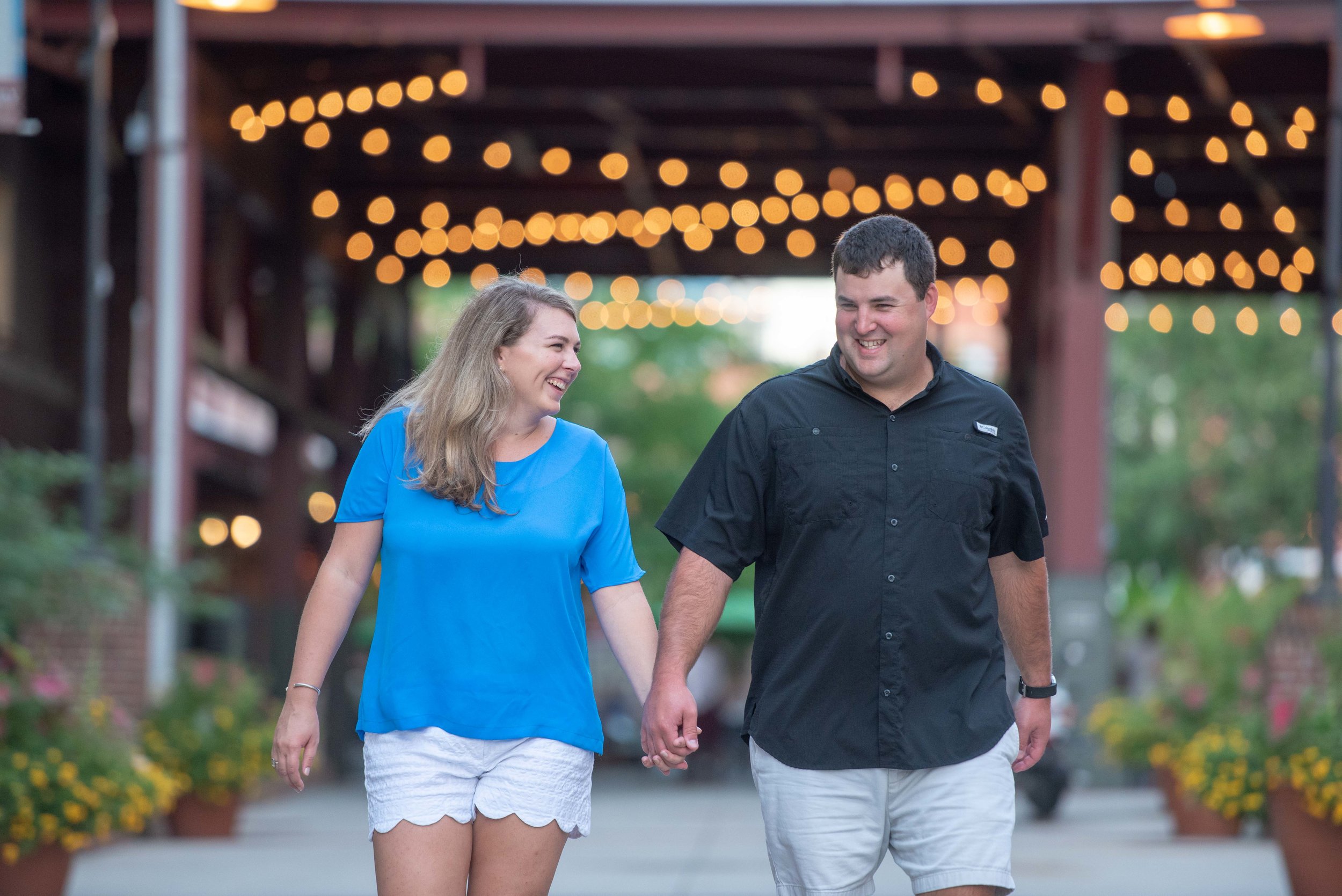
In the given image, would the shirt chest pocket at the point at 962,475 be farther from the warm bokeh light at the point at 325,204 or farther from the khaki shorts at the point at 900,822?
the warm bokeh light at the point at 325,204

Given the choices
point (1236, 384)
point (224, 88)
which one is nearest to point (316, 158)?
point (224, 88)

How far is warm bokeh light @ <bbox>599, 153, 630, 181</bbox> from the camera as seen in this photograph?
23906mm

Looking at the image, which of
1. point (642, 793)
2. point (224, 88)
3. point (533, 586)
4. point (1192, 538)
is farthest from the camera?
point (1192, 538)

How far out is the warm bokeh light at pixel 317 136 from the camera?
22062mm

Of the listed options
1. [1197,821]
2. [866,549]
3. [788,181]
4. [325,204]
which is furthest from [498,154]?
[866,549]

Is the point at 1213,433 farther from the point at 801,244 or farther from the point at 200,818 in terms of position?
the point at 200,818

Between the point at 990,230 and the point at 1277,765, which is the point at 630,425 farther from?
the point at 1277,765

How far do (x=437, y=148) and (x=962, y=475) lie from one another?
753 inches

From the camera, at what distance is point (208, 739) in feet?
46.2

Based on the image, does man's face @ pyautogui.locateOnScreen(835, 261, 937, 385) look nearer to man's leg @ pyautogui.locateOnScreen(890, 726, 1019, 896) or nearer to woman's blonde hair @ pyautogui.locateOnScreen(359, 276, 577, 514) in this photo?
woman's blonde hair @ pyautogui.locateOnScreen(359, 276, 577, 514)

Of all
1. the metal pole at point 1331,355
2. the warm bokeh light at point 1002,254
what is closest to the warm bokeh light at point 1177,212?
the warm bokeh light at point 1002,254

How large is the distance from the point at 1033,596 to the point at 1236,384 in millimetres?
39410

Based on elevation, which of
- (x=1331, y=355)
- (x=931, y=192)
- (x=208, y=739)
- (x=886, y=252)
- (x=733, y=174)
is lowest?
(x=208, y=739)

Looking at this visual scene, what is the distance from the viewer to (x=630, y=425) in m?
39.1
